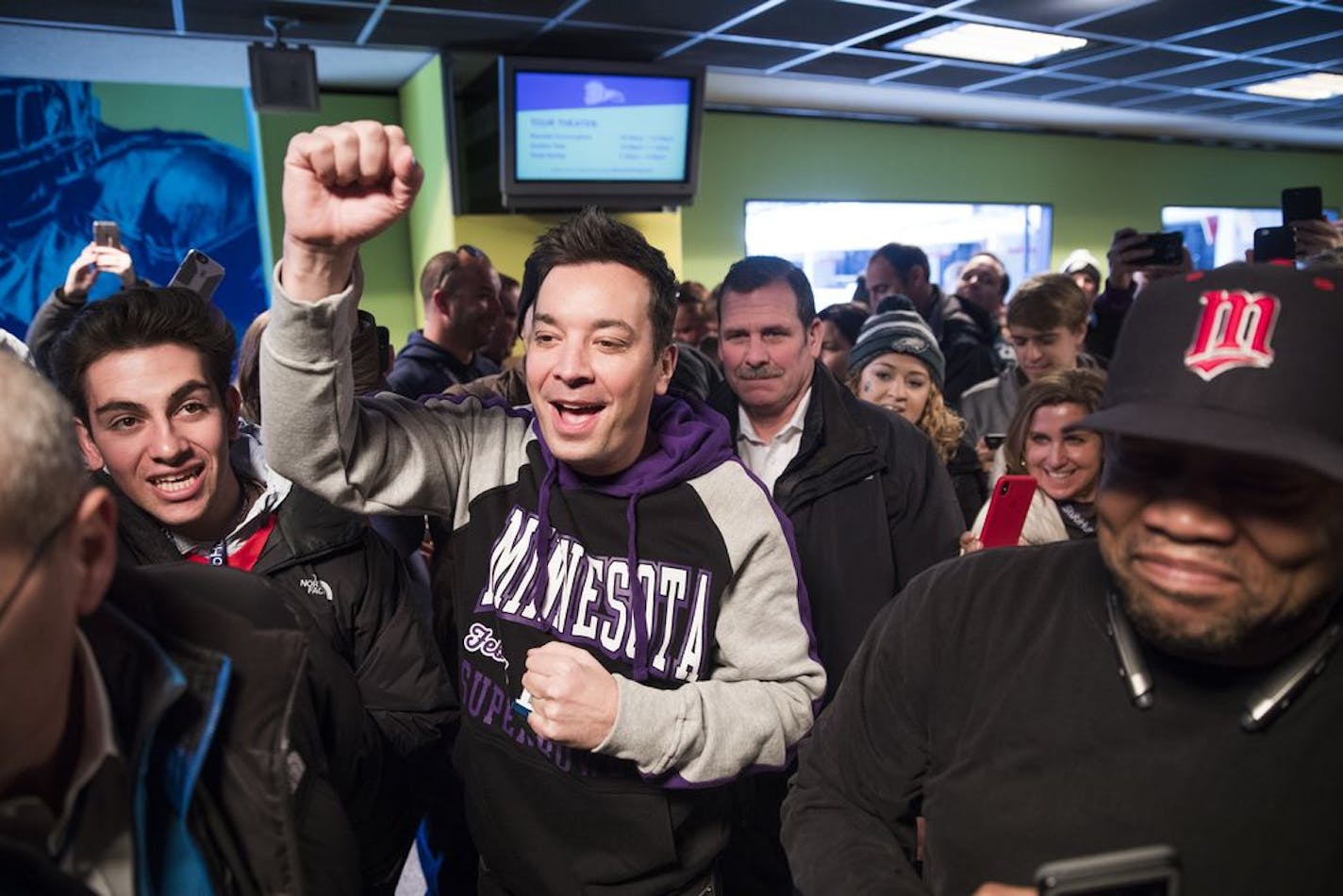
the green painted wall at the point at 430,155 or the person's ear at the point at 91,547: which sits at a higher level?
the green painted wall at the point at 430,155

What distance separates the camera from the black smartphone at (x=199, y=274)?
Answer: 1.75 meters

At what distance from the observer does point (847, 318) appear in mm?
3574

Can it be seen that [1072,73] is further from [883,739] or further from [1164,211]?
[883,739]

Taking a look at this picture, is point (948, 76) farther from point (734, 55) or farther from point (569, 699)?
point (569, 699)

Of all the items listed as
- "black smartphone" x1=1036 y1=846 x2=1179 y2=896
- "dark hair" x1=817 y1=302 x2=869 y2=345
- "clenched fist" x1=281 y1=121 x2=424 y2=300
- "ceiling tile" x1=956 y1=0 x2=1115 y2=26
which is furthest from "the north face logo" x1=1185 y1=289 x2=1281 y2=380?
"ceiling tile" x1=956 y1=0 x2=1115 y2=26

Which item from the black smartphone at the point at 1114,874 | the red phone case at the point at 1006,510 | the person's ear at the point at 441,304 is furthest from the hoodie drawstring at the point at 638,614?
the person's ear at the point at 441,304

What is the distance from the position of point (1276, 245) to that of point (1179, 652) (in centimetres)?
168

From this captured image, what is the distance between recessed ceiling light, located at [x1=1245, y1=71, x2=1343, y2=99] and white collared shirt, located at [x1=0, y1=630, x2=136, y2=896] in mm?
8079

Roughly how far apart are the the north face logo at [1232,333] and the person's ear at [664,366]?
0.70m

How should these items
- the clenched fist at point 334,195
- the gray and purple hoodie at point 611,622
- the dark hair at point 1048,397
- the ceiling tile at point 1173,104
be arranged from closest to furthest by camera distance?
the clenched fist at point 334,195 → the gray and purple hoodie at point 611,622 → the dark hair at point 1048,397 → the ceiling tile at point 1173,104

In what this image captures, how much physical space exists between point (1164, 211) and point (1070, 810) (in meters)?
10.5

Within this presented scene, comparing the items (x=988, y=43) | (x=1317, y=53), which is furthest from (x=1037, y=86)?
(x=1317, y=53)

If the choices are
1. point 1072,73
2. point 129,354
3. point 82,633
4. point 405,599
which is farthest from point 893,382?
point 1072,73

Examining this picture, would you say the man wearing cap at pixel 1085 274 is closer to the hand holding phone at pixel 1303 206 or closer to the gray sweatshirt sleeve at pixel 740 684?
the hand holding phone at pixel 1303 206
